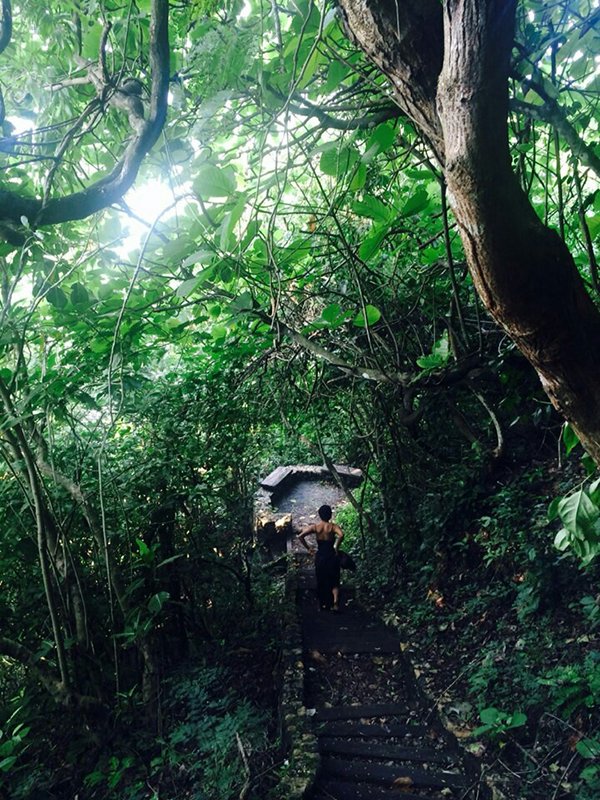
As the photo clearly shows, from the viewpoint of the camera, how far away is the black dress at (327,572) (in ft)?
19.6

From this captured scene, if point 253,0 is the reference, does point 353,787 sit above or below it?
below

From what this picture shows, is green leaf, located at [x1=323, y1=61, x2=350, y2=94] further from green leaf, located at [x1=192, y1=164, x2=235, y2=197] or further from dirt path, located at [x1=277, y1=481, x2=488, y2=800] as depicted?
dirt path, located at [x1=277, y1=481, x2=488, y2=800]

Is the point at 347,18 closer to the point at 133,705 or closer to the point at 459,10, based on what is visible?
the point at 459,10

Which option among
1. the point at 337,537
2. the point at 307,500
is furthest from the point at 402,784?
the point at 307,500

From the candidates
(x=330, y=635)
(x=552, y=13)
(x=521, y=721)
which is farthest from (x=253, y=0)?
(x=330, y=635)

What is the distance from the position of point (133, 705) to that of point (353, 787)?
1887 millimetres

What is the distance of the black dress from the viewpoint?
5969 mm

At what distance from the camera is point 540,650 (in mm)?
3643

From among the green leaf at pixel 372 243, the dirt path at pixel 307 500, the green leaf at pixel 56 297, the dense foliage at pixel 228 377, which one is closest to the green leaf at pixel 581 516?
the dense foliage at pixel 228 377

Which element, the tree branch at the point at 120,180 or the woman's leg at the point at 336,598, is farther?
the woman's leg at the point at 336,598

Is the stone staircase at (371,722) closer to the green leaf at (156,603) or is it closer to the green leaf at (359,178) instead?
the green leaf at (156,603)

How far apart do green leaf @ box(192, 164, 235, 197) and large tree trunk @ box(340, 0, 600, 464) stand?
0.52 metres

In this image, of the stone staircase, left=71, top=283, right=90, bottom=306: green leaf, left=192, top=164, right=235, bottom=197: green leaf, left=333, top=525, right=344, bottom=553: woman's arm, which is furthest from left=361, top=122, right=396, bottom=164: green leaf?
left=333, top=525, right=344, bottom=553: woman's arm

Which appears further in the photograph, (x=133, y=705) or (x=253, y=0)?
(x=133, y=705)
